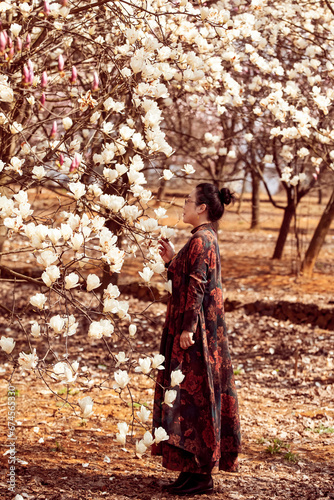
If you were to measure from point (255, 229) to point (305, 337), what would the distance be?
10.5m

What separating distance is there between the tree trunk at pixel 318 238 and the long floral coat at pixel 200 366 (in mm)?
7164

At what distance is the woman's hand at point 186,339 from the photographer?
3.39 m

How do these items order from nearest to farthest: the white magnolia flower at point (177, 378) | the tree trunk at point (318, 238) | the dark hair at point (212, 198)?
the white magnolia flower at point (177, 378) < the dark hair at point (212, 198) < the tree trunk at point (318, 238)

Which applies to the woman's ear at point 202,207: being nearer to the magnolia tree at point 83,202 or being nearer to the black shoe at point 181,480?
the magnolia tree at point 83,202

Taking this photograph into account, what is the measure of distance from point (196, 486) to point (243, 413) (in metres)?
2.23

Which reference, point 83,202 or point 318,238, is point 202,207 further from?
point 318,238

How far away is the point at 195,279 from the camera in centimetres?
343

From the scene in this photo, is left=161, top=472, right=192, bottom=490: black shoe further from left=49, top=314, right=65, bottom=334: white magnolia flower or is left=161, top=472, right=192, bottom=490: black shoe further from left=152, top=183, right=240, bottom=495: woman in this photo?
left=49, top=314, right=65, bottom=334: white magnolia flower

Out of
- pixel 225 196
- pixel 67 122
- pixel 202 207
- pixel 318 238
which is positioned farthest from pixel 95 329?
pixel 318 238

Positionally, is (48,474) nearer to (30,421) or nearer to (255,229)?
(30,421)

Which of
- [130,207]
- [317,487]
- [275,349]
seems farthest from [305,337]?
[130,207]

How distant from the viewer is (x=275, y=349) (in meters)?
7.70

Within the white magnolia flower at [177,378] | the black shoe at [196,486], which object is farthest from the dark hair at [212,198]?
the black shoe at [196,486]

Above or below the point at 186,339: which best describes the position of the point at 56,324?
above
